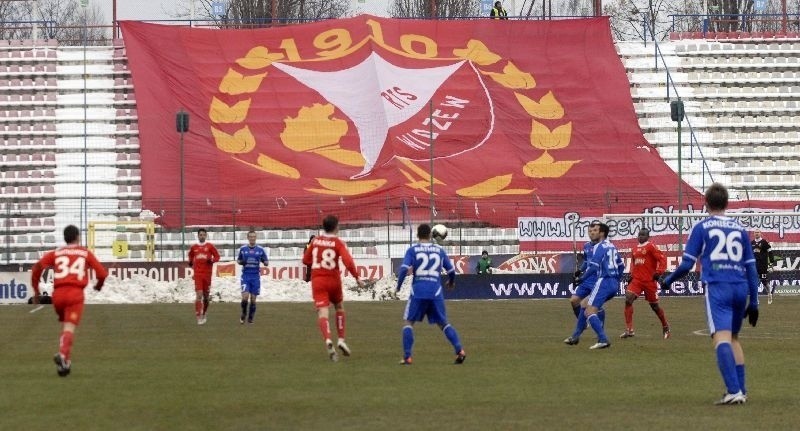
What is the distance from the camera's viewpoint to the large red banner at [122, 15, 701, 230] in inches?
1961

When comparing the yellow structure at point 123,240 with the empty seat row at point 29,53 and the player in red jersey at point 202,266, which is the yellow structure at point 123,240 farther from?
the player in red jersey at point 202,266

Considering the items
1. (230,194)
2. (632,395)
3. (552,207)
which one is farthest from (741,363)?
(230,194)

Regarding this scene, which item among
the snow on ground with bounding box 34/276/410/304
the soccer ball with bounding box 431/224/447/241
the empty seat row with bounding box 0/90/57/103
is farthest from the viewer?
the empty seat row with bounding box 0/90/57/103

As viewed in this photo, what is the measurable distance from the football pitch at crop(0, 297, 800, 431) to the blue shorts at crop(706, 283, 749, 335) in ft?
2.62

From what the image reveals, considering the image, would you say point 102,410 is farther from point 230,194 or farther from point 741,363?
point 230,194

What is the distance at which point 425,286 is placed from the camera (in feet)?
61.2

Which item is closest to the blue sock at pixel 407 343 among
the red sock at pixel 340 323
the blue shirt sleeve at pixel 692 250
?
the red sock at pixel 340 323

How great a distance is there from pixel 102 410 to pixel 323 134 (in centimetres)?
4075

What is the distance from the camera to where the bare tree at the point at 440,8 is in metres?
81.1

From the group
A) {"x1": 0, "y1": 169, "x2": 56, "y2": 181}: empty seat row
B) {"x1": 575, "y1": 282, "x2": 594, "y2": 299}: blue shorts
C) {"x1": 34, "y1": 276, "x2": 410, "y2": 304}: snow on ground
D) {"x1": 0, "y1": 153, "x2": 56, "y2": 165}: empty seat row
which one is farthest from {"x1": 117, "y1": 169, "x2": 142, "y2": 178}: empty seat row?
{"x1": 575, "y1": 282, "x2": 594, "y2": 299}: blue shorts

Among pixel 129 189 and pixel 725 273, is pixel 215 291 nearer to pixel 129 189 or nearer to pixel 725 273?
pixel 129 189

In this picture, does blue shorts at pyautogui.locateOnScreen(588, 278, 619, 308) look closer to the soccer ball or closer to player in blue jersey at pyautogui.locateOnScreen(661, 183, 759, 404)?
the soccer ball

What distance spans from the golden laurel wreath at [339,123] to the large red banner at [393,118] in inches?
3.0

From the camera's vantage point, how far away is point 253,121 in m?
54.6
